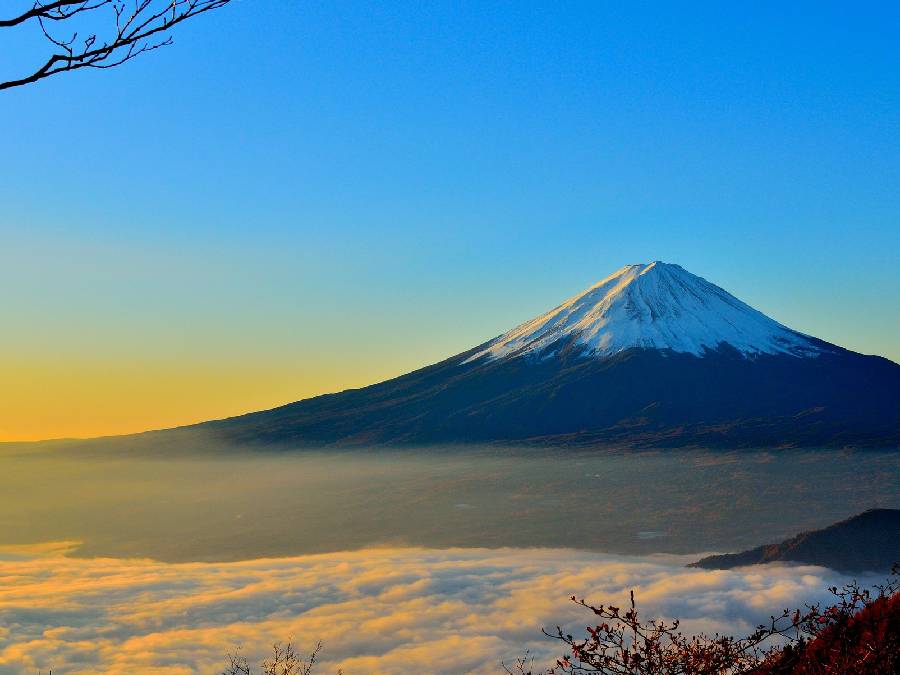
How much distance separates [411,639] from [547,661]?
35.0m

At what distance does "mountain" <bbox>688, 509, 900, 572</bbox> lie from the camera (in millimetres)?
147625

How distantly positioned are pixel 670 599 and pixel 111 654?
83.6 meters

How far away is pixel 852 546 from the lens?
15200cm

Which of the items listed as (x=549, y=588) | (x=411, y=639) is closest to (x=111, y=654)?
(x=411, y=639)

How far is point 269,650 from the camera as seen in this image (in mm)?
134500

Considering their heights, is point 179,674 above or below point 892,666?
below

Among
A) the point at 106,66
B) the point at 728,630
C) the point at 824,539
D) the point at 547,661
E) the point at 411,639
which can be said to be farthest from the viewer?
the point at 824,539

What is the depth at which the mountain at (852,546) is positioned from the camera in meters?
148

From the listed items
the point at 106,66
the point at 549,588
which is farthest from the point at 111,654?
the point at 106,66

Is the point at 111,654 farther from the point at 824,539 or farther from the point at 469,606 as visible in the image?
the point at 824,539

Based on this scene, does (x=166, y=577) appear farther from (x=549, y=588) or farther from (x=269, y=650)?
(x=549, y=588)

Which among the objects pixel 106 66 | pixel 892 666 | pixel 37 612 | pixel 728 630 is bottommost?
pixel 728 630

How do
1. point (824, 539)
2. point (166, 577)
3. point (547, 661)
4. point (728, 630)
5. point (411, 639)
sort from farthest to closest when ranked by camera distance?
1. point (166, 577)
2. point (824, 539)
3. point (411, 639)
4. point (728, 630)
5. point (547, 661)

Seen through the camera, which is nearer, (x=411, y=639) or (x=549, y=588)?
(x=411, y=639)
